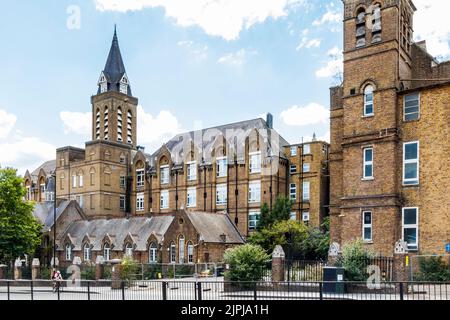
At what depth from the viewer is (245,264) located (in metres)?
28.3

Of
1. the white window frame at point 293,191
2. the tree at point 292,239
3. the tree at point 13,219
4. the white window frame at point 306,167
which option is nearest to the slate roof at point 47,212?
the tree at point 13,219

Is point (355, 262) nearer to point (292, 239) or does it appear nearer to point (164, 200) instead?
point (292, 239)

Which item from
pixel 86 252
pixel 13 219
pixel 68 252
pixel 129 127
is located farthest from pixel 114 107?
pixel 13 219

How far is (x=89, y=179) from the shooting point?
72.2 metres

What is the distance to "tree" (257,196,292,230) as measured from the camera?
174 ft

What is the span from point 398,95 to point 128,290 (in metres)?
17.7

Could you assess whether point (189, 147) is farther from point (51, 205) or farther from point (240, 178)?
point (51, 205)

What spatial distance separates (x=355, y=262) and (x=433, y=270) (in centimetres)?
427

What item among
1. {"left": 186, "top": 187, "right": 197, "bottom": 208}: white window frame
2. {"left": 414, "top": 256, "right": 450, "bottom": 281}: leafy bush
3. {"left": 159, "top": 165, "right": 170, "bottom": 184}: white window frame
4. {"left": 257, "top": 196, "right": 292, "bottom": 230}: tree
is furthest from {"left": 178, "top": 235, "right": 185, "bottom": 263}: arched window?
{"left": 414, "top": 256, "right": 450, "bottom": 281}: leafy bush

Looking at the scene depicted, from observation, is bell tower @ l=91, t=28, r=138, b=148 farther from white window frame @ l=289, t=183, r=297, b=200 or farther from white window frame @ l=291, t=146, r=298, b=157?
white window frame @ l=289, t=183, r=297, b=200

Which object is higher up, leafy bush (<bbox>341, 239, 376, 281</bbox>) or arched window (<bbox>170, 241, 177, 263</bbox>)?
leafy bush (<bbox>341, 239, 376, 281</bbox>)

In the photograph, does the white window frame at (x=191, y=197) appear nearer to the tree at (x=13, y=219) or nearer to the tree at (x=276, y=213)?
the tree at (x=276, y=213)

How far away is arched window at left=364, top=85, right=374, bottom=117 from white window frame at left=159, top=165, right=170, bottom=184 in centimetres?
4012
